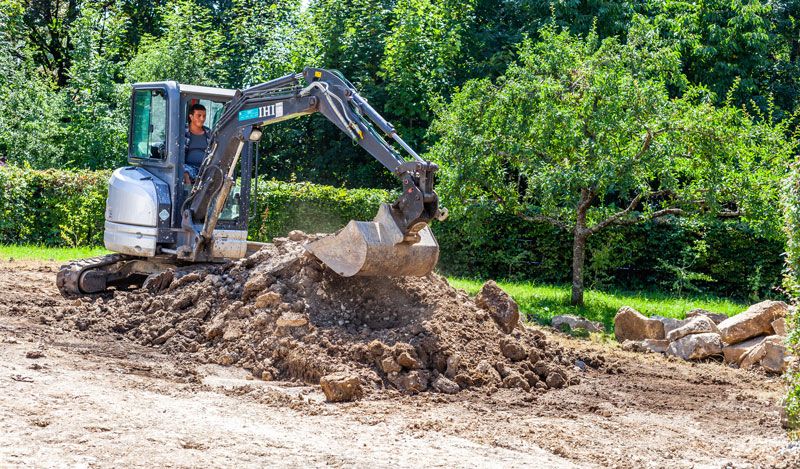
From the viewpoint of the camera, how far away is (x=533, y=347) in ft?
35.6

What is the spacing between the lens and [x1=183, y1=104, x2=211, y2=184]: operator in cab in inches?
521

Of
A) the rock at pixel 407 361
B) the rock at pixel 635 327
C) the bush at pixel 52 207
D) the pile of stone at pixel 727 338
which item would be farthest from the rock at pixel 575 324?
the bush at pixel 52 207

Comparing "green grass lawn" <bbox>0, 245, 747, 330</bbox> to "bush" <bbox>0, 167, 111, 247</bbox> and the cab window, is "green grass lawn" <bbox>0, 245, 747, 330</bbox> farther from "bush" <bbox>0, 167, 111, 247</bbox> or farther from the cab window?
the cab window

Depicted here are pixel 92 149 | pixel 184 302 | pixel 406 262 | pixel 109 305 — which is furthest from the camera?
pixel 92 149

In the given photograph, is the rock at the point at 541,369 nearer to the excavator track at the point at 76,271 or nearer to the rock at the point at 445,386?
the rock at the point at 445,386

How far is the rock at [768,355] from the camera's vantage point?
11.8 metres

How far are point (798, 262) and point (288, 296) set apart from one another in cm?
551

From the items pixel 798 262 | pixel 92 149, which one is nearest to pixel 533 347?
pixel 798 262

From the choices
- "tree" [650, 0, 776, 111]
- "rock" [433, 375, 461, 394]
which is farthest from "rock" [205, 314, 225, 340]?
"tree" [650, 0, 776, 111]

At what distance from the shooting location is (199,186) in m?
12.8

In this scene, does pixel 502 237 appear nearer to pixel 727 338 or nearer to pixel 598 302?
pixel 598 302

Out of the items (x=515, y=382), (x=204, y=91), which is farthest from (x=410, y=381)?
(x=204, y=91)

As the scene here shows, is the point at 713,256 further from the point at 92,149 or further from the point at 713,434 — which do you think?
the point at 92,149

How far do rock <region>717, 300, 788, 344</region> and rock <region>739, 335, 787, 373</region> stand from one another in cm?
33
